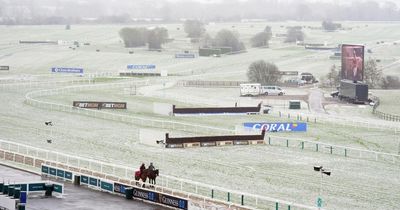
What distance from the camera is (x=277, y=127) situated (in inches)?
2041

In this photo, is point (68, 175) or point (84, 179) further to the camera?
point (68, 175)

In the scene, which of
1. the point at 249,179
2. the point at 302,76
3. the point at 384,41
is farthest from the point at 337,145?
the point at 384,41

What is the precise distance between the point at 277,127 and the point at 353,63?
21.1 metres

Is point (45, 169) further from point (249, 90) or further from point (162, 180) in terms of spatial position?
point (249, 90)

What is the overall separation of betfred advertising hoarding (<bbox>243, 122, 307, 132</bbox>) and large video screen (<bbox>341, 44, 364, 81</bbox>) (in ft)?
59.9

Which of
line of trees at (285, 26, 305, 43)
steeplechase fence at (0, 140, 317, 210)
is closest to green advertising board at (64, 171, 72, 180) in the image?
steeplechase fence at (0, 140, 317, 210)

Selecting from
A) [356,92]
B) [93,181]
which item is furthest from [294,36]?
[93,181]

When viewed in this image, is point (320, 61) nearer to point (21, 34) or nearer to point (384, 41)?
point (384, 41)

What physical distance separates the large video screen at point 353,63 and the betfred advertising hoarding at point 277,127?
59.9 feet

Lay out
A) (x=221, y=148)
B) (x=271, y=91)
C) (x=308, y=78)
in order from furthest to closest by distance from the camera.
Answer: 1. (x=308, y=78)
2. (x=271, y=91)
3. (x=221, y=148)

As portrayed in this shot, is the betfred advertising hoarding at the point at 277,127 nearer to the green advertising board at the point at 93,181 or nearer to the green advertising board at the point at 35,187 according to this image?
the green advertising board at the point at 93,181

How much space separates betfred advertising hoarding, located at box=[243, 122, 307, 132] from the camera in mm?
50531

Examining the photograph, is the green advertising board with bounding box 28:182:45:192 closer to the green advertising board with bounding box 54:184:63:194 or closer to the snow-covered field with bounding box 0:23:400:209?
the green advertising board with bounding box 54:184:63:194

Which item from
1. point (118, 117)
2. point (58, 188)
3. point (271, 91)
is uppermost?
point (271, 91)
